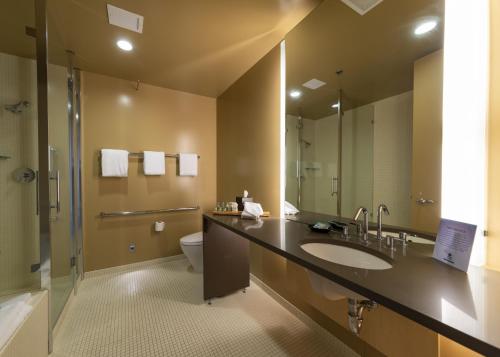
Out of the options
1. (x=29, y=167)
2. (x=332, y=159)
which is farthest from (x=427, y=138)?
(x=29, y=167)

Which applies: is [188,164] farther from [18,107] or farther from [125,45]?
[18,107]

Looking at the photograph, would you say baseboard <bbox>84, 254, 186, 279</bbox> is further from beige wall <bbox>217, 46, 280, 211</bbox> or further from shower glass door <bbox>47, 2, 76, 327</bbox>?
beige wall <bbox>217, 46, 280, 211</bbox>

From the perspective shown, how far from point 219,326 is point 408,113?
1880 mm

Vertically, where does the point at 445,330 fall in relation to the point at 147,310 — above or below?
above

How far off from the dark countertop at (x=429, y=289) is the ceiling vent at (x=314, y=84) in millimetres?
1139

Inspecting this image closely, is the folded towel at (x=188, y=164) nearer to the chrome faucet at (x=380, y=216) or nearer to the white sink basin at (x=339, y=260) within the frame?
the white sink basin at (x=339, y=260)

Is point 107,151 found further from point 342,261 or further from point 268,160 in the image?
point 342,261

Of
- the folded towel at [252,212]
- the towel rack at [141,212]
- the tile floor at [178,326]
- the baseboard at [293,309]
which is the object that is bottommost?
the tile floor at [178,326]

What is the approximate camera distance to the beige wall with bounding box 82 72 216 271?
2.47 meters

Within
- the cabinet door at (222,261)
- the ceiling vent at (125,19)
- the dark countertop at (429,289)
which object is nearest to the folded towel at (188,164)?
the cabinet door at (222,261)

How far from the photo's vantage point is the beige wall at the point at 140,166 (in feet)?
8.12

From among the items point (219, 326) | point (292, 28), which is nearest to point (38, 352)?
point (219, 326)

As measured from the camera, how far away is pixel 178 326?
5.45ft

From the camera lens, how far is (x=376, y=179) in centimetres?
124
